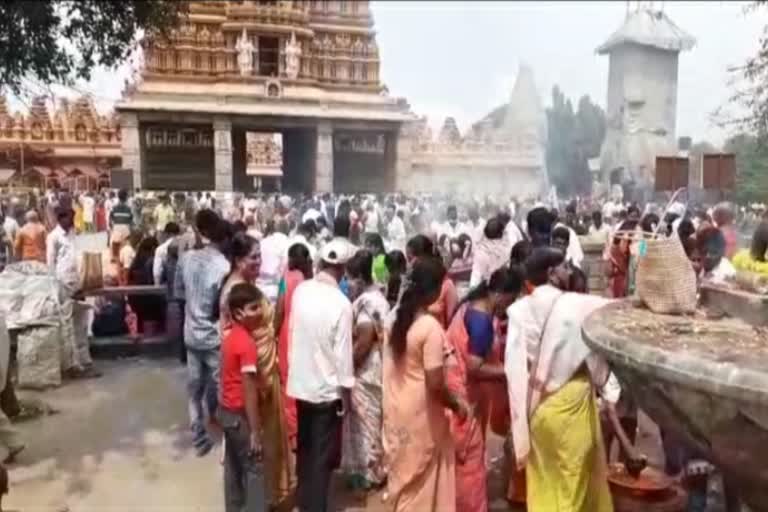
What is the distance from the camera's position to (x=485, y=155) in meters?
28.5

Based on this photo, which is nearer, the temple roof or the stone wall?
the stone wall

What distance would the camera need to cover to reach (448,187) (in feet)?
93.0

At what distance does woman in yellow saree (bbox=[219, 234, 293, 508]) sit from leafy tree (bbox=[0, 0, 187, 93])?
306 centimetres

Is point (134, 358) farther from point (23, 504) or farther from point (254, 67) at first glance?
point (254, 67)

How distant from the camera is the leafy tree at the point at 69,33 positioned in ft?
20.2

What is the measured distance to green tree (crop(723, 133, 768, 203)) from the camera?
6.93 metres

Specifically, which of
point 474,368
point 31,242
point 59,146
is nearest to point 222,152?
point 59,146

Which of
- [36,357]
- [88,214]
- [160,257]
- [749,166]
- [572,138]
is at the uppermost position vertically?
[572,138]

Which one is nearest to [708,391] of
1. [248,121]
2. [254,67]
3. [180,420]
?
[180,420]

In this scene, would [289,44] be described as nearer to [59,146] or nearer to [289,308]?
[59,146]

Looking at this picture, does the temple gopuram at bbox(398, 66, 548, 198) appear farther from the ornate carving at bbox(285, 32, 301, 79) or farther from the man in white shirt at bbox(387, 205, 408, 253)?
the man in white shirt at bbox(387, 205, 408, 253)

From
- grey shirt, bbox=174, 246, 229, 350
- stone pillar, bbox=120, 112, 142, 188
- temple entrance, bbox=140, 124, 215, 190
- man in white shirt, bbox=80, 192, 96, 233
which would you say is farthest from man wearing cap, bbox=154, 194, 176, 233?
temple entrance, bbox=140, 124, 215, 190

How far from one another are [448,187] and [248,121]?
7498 millimetres

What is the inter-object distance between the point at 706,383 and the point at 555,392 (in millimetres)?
1095
